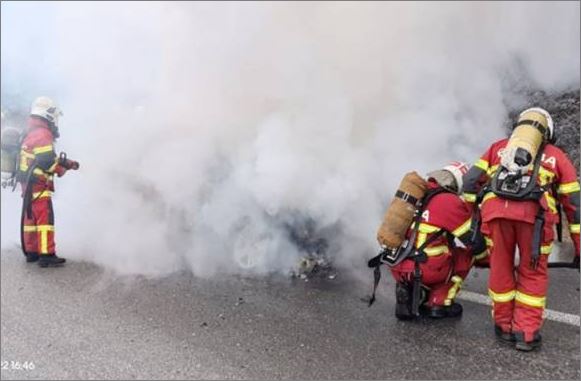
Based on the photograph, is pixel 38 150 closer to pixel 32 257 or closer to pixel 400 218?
pixel 32 257

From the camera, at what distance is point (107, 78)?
4543 mm

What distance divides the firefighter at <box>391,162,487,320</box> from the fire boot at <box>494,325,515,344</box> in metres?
0.30

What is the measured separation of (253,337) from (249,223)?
3.72 feet

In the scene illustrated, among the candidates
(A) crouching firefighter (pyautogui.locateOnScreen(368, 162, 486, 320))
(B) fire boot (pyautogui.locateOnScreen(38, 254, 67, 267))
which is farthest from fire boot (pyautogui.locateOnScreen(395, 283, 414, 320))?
(B) fire boot (pyautogui.locateOnScreen(38, 254, 67, 267))

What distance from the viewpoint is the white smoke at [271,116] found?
13.0ft

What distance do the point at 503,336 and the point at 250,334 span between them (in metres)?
1.46

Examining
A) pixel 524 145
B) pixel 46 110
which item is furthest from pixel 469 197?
pixel 46 110

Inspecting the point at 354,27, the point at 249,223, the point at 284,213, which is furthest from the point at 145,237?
the point at 354,27

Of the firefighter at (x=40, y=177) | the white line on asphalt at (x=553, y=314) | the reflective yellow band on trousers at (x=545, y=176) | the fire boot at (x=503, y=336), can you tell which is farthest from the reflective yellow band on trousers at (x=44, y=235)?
the reflective yellow band on trousers at (x=545, y=176)

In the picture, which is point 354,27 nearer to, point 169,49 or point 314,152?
point 314,152

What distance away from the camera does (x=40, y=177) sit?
420 centimetres

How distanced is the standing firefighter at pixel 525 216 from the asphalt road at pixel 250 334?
0.18m

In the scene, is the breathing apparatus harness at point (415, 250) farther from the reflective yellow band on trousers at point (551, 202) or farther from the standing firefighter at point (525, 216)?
the reflective yellow band on trousers at point (551, 202)

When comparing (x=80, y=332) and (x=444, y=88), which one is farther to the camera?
(x=444, y=88)
